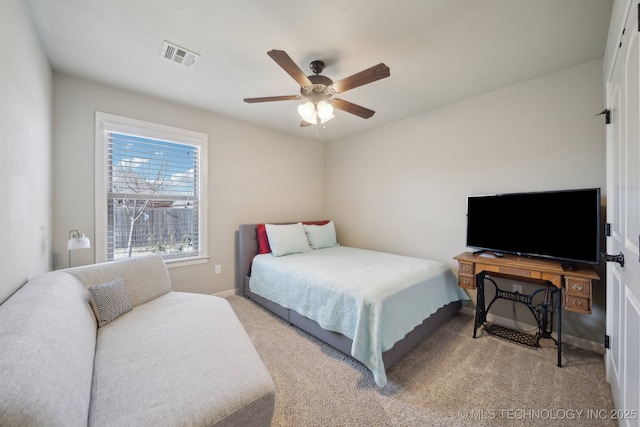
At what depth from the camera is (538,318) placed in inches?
89.4

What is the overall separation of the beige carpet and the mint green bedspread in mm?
215

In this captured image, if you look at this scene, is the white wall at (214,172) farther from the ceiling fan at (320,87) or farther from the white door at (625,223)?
the white door at (625,223)

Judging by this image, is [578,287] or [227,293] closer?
[578,287]

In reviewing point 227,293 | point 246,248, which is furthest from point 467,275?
point 227,293

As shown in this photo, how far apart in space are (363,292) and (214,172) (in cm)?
254

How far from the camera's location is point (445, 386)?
1.73 metres

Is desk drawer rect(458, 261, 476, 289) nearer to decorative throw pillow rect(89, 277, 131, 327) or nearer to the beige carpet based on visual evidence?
the beige carpet

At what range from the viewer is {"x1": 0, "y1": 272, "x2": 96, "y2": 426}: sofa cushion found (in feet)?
2.21

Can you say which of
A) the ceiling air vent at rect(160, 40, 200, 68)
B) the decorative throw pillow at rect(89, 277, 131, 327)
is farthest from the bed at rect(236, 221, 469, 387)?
the ceiling air vent at rect(160, 40, 200, 68)

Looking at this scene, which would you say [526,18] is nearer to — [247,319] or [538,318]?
[538,318]

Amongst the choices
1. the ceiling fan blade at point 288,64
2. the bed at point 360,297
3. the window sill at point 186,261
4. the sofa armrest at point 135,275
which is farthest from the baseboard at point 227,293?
the ceiling fan blade at point 288,64

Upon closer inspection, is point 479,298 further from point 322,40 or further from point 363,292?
point 322,40

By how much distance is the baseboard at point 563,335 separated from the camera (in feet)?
6.91

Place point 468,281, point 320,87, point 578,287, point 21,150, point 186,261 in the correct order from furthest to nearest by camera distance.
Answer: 1. point 186,261
2. point 468,281
3. point 320,87
4. point 578,287
5. point 21,150
